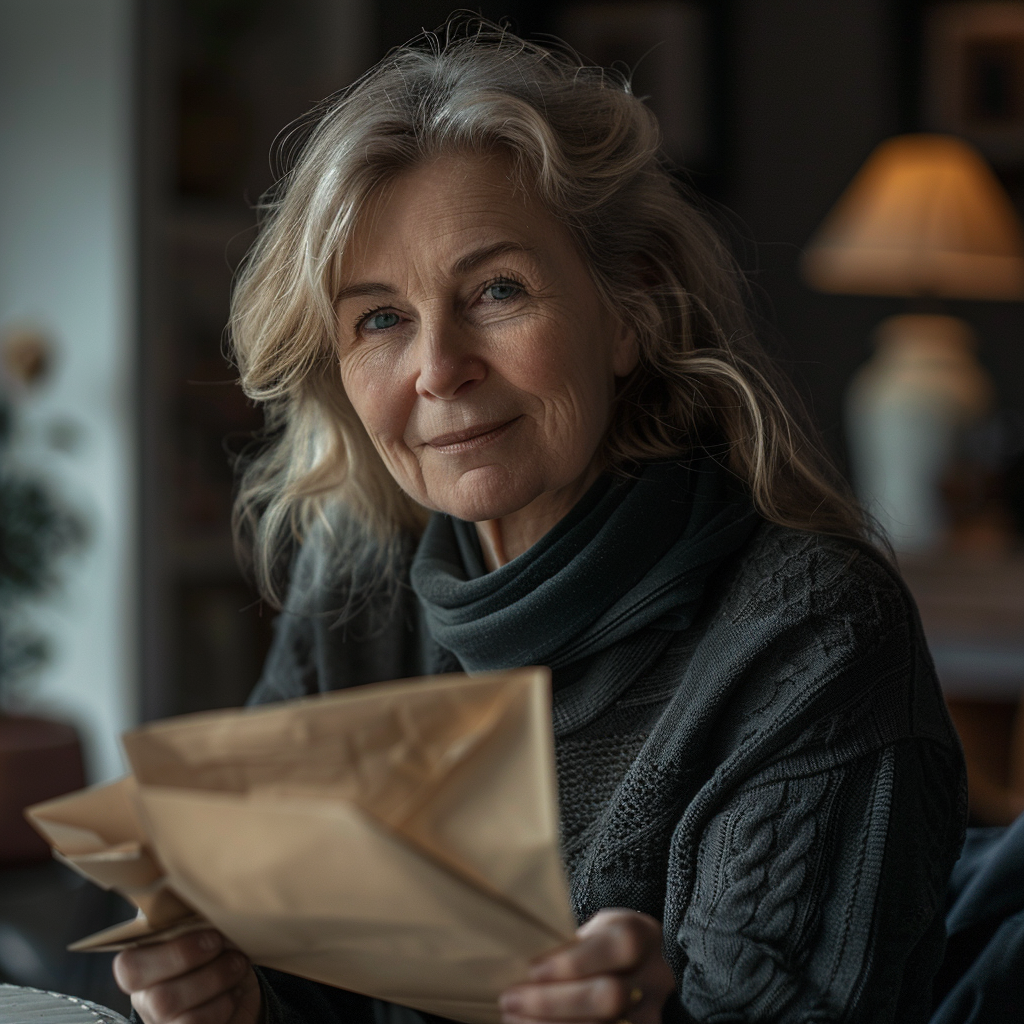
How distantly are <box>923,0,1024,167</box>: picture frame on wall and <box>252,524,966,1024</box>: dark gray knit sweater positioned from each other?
318 centimetres

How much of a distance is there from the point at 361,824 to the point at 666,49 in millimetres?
3690

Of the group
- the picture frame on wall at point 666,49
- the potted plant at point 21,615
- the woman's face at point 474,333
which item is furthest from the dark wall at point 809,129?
the woman's face at point 474,333

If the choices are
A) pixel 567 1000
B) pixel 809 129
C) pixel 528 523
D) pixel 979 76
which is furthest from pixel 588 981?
pixel 979 76

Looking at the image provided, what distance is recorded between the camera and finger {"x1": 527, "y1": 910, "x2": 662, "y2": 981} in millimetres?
674

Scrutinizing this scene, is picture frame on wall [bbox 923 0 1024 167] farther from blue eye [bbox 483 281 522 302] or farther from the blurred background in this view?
blue eye [bbox 483 281 522 302]

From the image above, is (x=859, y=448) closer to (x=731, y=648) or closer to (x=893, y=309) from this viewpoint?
(x=893, y=309)

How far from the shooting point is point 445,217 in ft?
3.22

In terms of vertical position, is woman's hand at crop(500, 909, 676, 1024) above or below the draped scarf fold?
below

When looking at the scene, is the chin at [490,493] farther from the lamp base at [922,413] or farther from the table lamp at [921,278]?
the lamp base at [922,413]

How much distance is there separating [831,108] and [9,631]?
2.82 metres

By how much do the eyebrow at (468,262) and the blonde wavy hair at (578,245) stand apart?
0.09 feet

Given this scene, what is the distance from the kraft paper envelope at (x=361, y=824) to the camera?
1.98 ft

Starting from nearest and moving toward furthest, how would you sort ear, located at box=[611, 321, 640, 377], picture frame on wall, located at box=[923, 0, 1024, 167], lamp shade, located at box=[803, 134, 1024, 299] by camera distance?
ear, located at box=[611, 321, 640, 377] → lamp shade, located at box=[803, 134, 1024, 299] → picture frame on wall, located at box=[923, 0, 1024, 167]

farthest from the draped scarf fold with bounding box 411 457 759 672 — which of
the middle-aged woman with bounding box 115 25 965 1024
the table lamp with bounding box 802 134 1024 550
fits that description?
the table lamp with bounding box 802 134 1024 550
